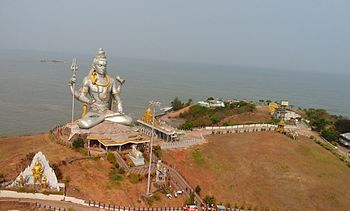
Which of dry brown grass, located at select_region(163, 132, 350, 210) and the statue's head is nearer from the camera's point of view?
dry brown grass, located at select_region(163, 132, 350, 210)

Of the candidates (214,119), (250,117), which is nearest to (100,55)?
(214,119)

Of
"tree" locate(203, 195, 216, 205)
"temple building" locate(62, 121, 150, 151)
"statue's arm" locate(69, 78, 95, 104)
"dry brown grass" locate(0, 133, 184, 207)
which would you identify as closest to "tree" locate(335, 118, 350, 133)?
"temple building" locate(62, 121, 150, 151)

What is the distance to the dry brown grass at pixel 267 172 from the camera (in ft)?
92.9

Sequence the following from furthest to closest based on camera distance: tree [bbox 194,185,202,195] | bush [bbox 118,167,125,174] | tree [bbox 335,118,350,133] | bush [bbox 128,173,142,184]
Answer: tree [bbox 335,118,350,133] < bush [bbox 118,167,125,174] < tree [bbox 194,185,202,195] < bush [bbox 128,173,142,184]

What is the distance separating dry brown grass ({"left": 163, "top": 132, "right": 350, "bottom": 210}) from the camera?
28316 millimetres

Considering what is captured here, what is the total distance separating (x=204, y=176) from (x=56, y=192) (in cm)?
1180

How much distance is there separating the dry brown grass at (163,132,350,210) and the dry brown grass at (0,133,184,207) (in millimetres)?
4877

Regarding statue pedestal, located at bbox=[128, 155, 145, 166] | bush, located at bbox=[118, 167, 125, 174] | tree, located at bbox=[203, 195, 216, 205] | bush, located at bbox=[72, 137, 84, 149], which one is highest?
bush, located at bbox=[72, 137, 84, 149]

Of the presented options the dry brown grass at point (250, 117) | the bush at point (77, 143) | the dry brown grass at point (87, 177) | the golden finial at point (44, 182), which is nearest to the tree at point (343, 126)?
the dry brown grass at point (250, 117)

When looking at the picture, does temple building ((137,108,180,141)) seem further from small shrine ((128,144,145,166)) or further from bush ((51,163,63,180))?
bush ((51,163,63,180))

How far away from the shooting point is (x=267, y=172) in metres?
31.5

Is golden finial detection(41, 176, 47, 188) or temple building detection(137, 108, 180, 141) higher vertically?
temple building detection(137, 108, 180, 141)

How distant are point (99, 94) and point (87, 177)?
32.5 feet

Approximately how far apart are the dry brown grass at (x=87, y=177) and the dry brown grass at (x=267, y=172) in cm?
488
